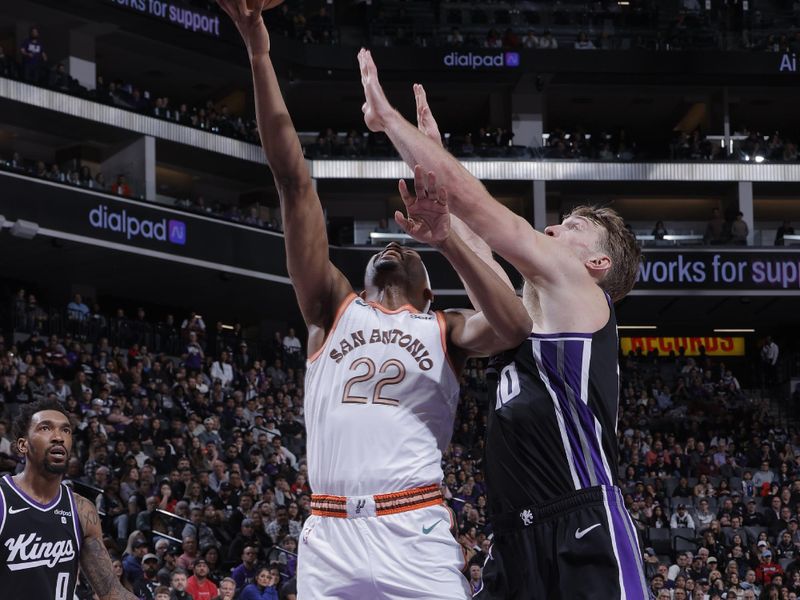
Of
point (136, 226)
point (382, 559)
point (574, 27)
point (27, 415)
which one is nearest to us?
point (382, 559)

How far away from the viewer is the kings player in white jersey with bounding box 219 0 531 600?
4.89 meters

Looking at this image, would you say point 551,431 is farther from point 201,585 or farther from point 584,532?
point 201,585

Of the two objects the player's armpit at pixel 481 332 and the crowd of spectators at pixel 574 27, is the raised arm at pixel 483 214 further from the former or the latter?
the crowd of spectators at pixel 574 27

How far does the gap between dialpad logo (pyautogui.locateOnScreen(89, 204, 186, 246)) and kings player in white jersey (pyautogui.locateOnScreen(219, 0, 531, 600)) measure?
24.7 meters

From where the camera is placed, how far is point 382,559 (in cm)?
488

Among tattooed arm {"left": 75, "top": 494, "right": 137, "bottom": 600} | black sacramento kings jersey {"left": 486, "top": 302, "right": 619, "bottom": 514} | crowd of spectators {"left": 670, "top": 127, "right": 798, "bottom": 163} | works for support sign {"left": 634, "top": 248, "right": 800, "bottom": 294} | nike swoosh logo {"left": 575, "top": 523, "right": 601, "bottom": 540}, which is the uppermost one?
crowd of spectators {"left": 670, "top": 127, "right": 798, "bottom": 163}

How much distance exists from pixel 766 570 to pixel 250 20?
58.4ft

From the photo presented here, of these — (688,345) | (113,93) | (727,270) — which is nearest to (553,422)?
(113,93)

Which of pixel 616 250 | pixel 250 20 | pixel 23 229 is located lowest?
pixel 616 250

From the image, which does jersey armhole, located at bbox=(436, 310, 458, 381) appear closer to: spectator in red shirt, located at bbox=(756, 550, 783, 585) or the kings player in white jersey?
the kings player in white jersey

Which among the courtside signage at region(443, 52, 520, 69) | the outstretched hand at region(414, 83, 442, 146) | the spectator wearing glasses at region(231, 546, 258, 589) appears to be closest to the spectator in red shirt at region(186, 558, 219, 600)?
the spectator wearing glasses at region(231, 546, 258, 589)

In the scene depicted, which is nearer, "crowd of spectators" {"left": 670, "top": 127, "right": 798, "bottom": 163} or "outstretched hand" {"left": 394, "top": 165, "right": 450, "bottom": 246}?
"outstretched hand" {"left": 394, "top": 165, "right": 450, "bottom": 246}

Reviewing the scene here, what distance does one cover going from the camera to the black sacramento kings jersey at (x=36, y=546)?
22.5 feet

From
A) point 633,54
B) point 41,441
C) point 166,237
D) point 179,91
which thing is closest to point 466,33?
point 633,54
